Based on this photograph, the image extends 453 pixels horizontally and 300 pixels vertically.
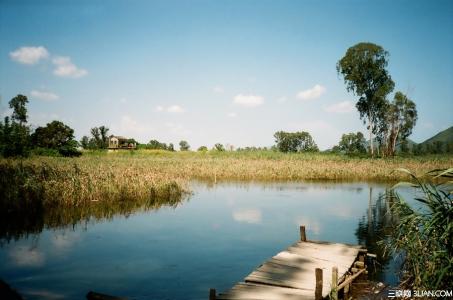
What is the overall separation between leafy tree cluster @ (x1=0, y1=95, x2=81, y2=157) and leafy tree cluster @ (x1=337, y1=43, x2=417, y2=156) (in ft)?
136

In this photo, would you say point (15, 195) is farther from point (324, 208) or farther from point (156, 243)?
point (324, 208)

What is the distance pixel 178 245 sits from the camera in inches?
518

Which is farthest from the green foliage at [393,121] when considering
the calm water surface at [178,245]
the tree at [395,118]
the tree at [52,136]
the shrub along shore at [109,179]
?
the tree at [52,136]

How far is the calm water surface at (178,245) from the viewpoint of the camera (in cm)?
941

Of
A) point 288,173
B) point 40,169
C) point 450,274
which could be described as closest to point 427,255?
point 450,274

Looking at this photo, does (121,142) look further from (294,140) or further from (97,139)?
(294,140)

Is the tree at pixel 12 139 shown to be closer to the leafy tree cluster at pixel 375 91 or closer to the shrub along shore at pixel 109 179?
the shrub along shore at pixel 109 179

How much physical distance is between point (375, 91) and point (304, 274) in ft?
157

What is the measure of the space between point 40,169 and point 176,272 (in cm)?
1190

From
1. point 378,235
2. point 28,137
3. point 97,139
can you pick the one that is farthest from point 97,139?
point 378,235

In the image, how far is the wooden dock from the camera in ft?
23.4

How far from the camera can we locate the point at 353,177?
33.7 meters

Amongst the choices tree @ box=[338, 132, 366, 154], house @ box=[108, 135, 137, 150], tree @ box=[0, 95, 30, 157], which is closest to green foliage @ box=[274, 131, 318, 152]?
tree @ box=[338, 132, 366, 154]

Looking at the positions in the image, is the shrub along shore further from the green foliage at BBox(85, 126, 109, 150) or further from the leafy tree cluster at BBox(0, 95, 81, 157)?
the green foliage at BBox(85, 126, 109, 150)
